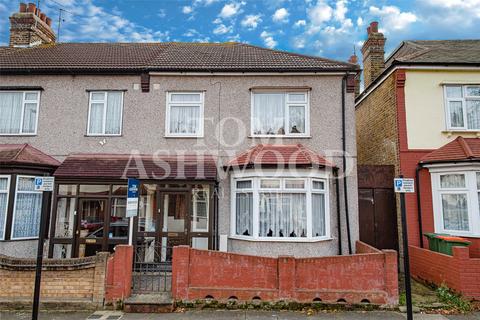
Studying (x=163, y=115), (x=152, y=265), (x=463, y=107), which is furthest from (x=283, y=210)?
(x=463, y=107)

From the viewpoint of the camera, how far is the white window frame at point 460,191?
8.82 metres

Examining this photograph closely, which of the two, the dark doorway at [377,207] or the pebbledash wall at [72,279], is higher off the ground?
the dark doorway at [377,207]

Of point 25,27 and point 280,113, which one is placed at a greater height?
point 25,27

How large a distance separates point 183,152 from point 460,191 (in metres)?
7.94

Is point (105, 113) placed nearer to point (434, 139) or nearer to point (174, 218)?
point (174, 218)

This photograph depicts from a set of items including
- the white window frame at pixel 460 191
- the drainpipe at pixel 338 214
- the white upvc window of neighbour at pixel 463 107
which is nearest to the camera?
the white window frame at pixel 460 191

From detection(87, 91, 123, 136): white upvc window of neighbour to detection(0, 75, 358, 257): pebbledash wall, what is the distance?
0.53ft

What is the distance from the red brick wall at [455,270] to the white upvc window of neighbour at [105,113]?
9.34 meters

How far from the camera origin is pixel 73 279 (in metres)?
6.67

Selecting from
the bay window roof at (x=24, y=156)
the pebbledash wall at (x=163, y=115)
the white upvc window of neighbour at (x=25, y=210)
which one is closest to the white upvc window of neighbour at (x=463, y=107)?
the pebbledash wall at (x=163, y=115)

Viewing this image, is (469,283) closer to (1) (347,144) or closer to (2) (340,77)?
(1) (347,144)

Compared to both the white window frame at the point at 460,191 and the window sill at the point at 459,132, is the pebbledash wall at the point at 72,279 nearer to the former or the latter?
the white window frame at the point at 460,191

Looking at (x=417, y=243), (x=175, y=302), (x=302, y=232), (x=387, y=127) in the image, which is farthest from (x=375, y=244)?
(x=175, y=302)

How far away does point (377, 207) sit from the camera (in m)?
10.4
